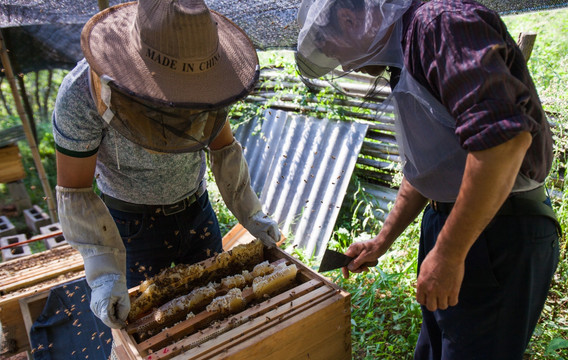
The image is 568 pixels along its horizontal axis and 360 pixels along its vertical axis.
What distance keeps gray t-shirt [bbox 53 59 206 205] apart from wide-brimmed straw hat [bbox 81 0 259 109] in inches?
13.2

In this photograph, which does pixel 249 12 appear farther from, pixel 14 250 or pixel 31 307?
pixel 14 250

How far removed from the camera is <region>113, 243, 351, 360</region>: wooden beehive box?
158 centimetres

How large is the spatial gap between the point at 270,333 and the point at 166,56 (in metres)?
1.15

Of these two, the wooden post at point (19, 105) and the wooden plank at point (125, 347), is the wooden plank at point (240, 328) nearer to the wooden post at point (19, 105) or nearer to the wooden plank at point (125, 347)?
the wooden plank at point (125, 347)

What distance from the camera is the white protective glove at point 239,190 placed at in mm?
2502

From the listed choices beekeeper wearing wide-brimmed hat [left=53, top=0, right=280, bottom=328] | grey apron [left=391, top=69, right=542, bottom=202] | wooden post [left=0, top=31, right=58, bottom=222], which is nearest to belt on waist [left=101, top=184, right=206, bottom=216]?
beekeeper wearing wide-brimmed hat [left=53, top=0, right=280, bottom=328]

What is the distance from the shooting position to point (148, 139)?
1757 millimetres

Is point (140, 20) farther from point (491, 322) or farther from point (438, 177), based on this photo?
point (491, 322)

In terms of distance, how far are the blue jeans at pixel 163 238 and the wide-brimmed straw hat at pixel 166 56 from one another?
104 cm

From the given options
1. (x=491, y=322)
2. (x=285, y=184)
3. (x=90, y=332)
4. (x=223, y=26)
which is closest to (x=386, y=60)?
(x=223, y=26)

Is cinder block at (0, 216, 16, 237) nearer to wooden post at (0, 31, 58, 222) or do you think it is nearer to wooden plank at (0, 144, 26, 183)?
wooden post at (0, 31, 58, 222)

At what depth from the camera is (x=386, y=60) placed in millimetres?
1642

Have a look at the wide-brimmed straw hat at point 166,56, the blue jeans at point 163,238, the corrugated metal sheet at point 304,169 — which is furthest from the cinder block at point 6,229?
the wide-brimmed straw hat at point 166,56

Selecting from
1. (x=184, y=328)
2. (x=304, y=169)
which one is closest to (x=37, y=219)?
(x=304, y=169)
